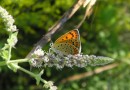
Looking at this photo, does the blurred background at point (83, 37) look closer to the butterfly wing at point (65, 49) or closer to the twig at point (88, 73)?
the twig at point (88, 73)

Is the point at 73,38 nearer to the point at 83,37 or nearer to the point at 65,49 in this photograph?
the point at 65,49

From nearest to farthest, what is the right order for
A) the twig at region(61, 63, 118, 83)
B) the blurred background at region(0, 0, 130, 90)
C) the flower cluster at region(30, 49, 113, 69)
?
the flower cluster at region(30, 49, 113, 69) → the blurred background at region(0, 0, 130, 90) → the twig at region(61, 63, 118, 83)

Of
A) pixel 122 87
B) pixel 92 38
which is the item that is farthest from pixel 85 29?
pixel 122 87

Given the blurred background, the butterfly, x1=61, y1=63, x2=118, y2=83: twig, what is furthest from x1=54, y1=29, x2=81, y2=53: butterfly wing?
x1=61, y1=63, x2=118, y2=83: twig

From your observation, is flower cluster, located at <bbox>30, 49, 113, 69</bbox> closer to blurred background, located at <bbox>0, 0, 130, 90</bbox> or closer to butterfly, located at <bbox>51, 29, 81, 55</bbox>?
butterfly, located at <bbox>51, 29, 81, 55</bbox>

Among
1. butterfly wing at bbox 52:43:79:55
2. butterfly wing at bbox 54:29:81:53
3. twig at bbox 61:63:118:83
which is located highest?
twig at bbox 61:63:118:83

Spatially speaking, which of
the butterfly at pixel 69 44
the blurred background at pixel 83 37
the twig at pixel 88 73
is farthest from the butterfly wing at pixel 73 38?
the twig at pixel 88 73

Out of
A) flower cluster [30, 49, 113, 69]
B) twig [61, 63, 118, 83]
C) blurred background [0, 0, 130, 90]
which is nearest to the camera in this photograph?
flower cluster [30, 49, 113, 69]

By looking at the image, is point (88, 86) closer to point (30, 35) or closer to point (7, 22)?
point (30, 35)
